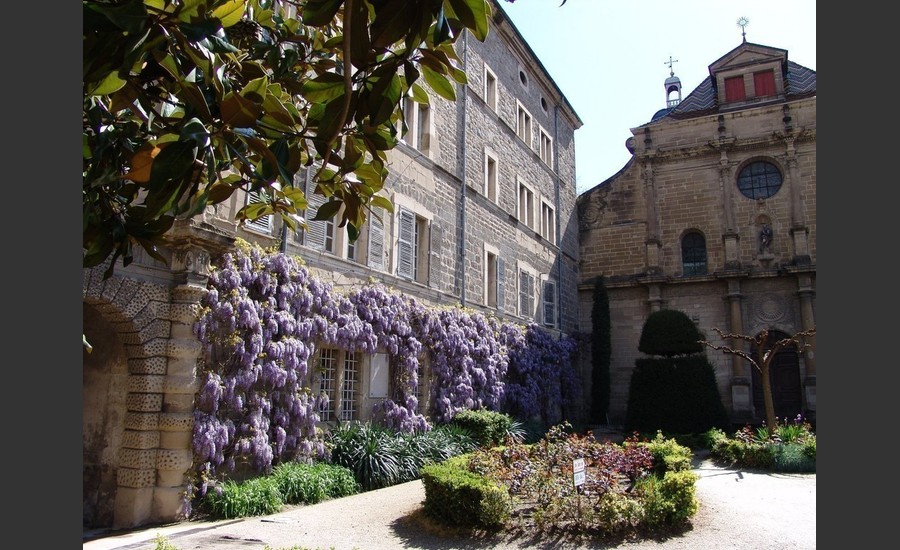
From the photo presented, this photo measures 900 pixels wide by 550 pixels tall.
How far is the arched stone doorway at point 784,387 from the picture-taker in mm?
18734

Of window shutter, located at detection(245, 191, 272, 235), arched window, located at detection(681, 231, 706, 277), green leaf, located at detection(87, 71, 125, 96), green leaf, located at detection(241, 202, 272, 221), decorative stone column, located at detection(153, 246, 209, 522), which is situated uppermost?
arched window, located at detection(681, 231, 706, 277)

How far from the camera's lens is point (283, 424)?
872 centimetres

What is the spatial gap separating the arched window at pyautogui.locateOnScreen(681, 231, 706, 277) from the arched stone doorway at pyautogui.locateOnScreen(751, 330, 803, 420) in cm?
347

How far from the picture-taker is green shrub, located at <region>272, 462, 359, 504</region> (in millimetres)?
8180

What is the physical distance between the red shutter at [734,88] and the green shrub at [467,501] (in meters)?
19.4

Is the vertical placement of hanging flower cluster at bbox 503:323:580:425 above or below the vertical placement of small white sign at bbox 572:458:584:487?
above

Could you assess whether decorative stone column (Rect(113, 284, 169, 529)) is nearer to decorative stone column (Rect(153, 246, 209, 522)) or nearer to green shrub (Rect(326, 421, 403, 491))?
decorative stone column (Rect(153, 246, 209, 522))

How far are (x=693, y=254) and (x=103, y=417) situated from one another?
1886 centimetres

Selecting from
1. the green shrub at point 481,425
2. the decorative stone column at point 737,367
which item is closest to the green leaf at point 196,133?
the green shrub at point 481,425

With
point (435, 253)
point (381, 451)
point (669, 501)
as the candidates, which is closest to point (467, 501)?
point (669, 501)

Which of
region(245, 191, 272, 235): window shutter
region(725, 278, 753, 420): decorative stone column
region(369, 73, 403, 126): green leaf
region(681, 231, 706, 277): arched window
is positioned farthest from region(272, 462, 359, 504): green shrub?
region(681, 231, 706, 277): arched window

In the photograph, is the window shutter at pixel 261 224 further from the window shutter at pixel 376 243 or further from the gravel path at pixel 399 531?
the gravel path at pixel 399 531

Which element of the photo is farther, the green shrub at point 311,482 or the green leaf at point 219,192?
the green shrub at point 311,482

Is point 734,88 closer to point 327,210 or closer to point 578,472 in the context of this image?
point 578,472
